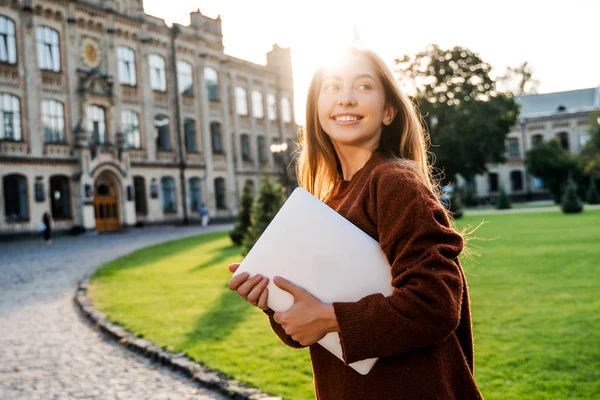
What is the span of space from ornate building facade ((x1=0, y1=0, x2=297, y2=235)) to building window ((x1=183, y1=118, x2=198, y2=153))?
7cm

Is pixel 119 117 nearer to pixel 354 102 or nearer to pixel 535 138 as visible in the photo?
pixel 354 102

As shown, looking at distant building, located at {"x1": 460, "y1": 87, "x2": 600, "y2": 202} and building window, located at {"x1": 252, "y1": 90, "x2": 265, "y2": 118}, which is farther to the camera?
distant building, located at {"x1": 460, "y1": 87, "x2": 600, "y2": 202}

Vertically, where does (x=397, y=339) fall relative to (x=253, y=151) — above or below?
below

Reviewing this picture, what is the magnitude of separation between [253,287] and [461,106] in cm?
4128

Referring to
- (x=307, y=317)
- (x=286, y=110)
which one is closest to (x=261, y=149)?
(x=286, y=110)

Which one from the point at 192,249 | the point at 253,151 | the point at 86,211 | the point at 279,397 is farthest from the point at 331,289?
the point at 253,151

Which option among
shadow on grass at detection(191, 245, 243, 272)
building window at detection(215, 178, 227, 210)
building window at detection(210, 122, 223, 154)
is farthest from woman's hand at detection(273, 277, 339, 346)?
building window at detection(210, 122, 223, 154)

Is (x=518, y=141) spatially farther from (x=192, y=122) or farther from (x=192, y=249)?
(x=192, y=249)

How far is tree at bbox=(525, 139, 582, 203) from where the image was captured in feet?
170

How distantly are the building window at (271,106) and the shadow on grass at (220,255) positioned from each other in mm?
26949

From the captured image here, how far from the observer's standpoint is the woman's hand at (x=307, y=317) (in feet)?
5.37

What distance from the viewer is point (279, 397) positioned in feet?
15.4

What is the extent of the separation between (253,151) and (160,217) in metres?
11.2

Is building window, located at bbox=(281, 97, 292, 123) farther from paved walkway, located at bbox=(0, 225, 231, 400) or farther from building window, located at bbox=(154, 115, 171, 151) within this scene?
paved walkway, located at bbox=(0, 225, 231, 400)
